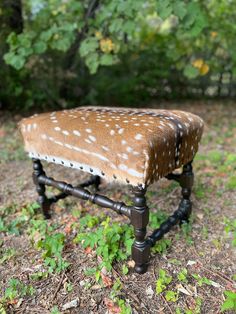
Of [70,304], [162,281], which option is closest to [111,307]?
[70,304]

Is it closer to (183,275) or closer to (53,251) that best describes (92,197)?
(53,251)

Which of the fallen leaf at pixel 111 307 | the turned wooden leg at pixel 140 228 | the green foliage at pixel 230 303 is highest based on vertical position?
the turned wooden leg at pixel 140 228

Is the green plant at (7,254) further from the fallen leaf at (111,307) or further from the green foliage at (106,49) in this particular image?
the green foliage at (106,49)

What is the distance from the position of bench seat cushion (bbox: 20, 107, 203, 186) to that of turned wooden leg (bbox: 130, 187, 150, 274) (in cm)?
11

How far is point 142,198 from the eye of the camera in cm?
162

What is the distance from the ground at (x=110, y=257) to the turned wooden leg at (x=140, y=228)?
0.10 metres

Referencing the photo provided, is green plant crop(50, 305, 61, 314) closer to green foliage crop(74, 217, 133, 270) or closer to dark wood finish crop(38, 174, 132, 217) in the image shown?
green foliage crop(74, 217, 133, 270)

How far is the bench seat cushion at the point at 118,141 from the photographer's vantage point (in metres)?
1.54

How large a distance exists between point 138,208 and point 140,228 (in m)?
0.13

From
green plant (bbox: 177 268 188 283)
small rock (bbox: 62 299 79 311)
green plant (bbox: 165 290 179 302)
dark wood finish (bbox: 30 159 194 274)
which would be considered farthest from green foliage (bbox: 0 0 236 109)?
small rock (bbox: 62 299 79 311)

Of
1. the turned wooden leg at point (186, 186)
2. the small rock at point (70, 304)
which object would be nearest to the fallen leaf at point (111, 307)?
Result: the small rock at point (70, 304)

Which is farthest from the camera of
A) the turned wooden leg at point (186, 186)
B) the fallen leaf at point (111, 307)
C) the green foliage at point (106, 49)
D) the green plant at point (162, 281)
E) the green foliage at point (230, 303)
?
the green foliage at point (106, 49)

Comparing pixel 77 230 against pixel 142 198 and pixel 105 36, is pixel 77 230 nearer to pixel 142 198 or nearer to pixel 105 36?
pixel 142 198

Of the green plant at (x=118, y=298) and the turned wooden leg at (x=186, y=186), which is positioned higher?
the turned wooden leg at (x=186, y=186)
